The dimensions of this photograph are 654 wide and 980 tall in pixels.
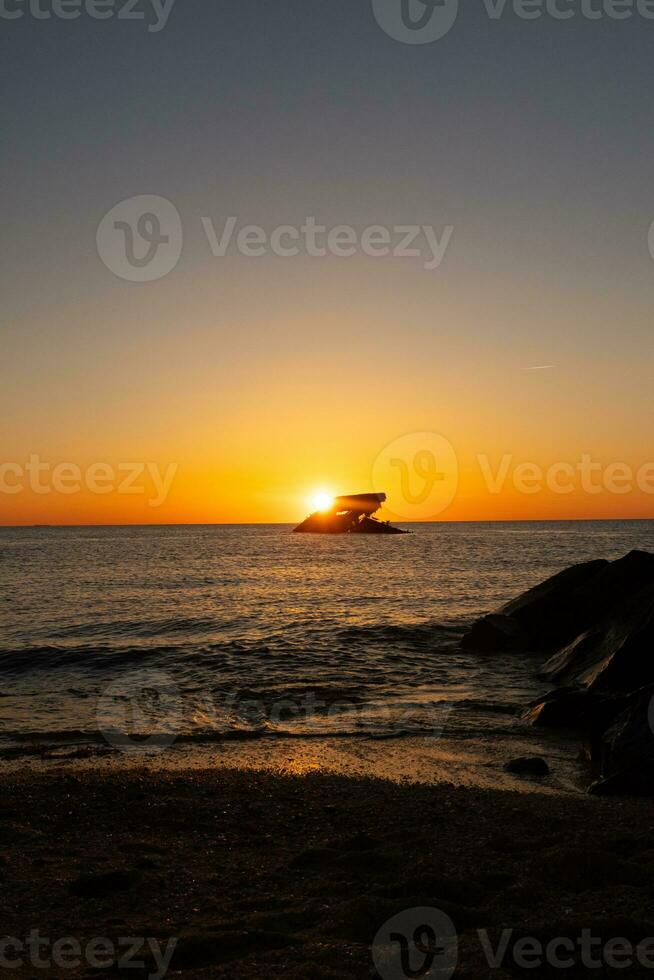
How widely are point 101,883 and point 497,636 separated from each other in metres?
14.8

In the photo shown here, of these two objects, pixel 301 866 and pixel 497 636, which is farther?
pixel 497 636

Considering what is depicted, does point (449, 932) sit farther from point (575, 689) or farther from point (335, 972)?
point (575, 689)

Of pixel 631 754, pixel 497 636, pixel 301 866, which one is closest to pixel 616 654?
pixel 631 754

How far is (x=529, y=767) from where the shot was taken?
9.29 meters

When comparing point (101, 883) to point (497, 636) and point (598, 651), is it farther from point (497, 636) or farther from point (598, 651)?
point (497, 636)

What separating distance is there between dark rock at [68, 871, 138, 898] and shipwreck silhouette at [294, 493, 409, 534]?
464 ft

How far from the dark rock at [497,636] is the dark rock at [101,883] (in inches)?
568

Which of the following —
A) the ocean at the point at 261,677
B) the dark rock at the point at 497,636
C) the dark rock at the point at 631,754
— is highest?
the dark rock at the point at 631,754

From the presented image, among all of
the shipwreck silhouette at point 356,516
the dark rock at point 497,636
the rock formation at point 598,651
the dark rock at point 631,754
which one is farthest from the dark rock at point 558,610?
the shipwreck silhouette at point 356,516

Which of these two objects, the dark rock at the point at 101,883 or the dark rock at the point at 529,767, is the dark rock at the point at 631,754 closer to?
the dark rock at the point at 529,767

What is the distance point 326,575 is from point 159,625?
25.8 meters

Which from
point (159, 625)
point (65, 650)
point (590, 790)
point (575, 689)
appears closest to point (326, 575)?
point (159, 625)

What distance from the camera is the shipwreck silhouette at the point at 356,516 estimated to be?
149 metres

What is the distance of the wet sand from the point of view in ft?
15.4
